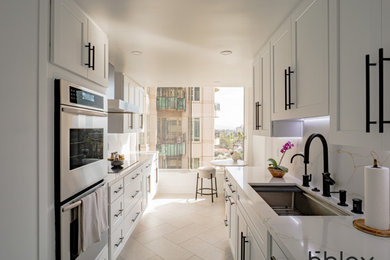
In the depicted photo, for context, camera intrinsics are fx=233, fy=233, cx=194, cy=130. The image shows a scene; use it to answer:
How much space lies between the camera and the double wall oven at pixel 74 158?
143 centimetres

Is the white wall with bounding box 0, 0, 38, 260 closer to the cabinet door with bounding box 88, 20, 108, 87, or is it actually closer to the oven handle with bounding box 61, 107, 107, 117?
the oven handle with bounding box 61, 107, 107, 117

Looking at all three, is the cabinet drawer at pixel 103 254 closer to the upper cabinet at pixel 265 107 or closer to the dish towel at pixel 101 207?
the dish towel at pixel 101 207

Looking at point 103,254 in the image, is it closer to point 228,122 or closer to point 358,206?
point 358,206

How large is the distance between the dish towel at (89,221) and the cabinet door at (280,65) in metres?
1.67

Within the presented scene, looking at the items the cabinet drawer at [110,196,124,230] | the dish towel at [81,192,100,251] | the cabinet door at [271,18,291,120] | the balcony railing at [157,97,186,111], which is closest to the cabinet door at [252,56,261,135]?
the cabinet door at [271,18,291,120]

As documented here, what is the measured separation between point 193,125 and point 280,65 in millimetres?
3521

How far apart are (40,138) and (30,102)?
0.20 metres

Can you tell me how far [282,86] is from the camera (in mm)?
1953

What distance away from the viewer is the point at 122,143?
4246mm

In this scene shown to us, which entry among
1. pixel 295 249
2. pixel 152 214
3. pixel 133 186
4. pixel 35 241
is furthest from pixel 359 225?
pixel 152 214

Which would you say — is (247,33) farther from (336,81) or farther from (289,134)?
(336,81)

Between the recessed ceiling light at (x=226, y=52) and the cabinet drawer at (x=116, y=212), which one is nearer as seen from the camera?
the cabinet drawer at (x=116, y=212)

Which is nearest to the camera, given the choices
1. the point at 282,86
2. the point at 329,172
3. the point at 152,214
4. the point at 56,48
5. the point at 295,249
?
the point at 295,249

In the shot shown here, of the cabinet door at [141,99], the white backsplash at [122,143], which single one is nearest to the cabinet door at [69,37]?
the white backsplash at [122,143]
